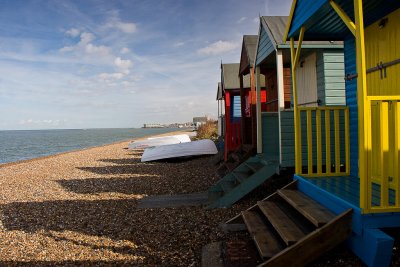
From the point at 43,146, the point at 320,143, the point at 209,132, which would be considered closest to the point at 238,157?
the point at 320,143

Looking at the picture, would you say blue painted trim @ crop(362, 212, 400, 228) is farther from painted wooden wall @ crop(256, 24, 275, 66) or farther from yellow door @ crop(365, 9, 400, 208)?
painted wooden wall @ crop(256, 24, 275, 66)

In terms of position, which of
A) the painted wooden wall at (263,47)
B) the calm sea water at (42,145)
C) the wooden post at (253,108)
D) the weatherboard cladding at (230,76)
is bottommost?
the calm sea water at (42,145)

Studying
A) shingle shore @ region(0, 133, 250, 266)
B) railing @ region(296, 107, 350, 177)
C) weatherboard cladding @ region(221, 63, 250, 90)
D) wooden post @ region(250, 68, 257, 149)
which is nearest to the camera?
shingle shore @ region(0, 133, 250, 266)

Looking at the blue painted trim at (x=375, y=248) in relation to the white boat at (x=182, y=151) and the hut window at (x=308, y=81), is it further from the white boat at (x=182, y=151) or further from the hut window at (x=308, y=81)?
the white boat at (x=182, y=151)

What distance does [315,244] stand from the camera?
3377 millimetres

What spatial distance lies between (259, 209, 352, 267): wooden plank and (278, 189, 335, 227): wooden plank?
15 cm

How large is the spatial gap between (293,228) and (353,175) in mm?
2278

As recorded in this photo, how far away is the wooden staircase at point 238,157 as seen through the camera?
8.72 meters

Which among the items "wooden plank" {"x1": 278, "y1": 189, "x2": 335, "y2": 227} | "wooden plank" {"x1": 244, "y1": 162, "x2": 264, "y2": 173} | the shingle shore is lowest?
the shingle shore

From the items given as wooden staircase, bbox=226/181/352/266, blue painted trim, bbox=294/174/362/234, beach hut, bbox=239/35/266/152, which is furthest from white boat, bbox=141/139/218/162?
blue painted trim, bbox=294/174/362/234

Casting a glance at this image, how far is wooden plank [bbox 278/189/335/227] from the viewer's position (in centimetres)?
367

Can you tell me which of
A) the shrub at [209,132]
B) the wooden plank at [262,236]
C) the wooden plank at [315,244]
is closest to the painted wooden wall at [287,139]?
the wooden plank at [262,236]

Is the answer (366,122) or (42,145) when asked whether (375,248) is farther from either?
(42,145)

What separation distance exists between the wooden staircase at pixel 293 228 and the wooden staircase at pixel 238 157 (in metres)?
3.47
